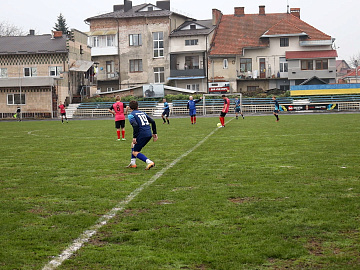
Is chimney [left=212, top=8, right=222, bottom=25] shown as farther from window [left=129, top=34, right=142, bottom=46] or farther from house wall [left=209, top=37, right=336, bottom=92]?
window [left=129, top=34, right=142, bottom=46]

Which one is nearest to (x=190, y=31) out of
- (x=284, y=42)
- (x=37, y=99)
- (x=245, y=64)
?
(x=245, y=64)

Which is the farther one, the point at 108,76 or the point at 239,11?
the point at 239,11

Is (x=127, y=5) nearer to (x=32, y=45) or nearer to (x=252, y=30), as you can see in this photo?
(x=32, y=45)

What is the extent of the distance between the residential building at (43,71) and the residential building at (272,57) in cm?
1699

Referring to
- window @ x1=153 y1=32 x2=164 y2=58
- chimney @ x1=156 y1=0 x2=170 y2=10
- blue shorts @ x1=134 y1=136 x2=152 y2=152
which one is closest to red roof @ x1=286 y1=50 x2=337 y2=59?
window @ x1=153 y1=32 x2=164 y2=58

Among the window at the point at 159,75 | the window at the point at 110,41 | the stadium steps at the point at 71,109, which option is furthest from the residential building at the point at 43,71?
the window at the point at 159,75

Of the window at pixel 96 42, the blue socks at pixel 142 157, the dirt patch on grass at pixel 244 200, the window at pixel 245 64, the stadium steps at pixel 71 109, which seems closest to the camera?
the dirt patch on grass at pixel 244 200

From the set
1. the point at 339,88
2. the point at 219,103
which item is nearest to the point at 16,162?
the point at 219,103

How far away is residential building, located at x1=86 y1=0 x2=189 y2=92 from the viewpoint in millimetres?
69125

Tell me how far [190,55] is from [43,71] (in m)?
19.4

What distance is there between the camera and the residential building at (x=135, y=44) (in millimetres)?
69125

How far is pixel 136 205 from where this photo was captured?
323 inches

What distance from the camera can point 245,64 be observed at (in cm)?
6775

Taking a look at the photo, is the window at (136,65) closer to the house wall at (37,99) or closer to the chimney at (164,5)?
the chimney at (164,5)
